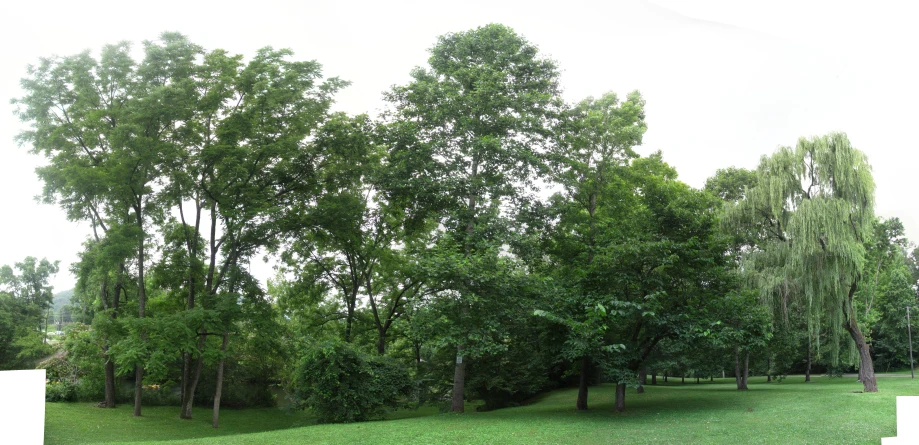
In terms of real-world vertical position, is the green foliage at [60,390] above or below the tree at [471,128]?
below

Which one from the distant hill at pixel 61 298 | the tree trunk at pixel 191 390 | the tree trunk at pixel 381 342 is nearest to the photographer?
the distant hill at pixel 61 298

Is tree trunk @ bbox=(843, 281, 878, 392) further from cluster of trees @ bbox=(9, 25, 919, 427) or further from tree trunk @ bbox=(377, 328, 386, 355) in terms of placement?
tree trunk @ bbox=(377, 328, 386, 355)

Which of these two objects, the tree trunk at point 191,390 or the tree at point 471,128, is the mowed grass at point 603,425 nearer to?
the tree trunk at point 191,390

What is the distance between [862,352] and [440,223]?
31.4 feet

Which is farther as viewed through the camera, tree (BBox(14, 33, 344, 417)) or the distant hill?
the distant hill

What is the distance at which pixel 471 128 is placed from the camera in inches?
468

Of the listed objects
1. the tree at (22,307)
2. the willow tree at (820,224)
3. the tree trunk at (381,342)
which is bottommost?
the tree trunk at (381,342)

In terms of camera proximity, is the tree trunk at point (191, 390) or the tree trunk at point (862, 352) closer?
the tree trunk at point (862, 352)

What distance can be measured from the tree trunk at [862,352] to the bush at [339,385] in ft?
32.6

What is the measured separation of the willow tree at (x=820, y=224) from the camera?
39.2 ft

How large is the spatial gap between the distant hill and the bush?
197 inches

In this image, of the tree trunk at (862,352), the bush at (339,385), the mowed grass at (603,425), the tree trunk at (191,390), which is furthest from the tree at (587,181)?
the tree trunk at (191,390)

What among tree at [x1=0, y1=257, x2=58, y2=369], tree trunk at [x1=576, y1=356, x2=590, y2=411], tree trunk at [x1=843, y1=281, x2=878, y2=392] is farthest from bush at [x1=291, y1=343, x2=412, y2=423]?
tree trunk at [x1=843, y1=281, x2=878, y2=392]

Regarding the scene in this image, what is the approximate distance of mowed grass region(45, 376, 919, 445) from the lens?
7.77 metres
